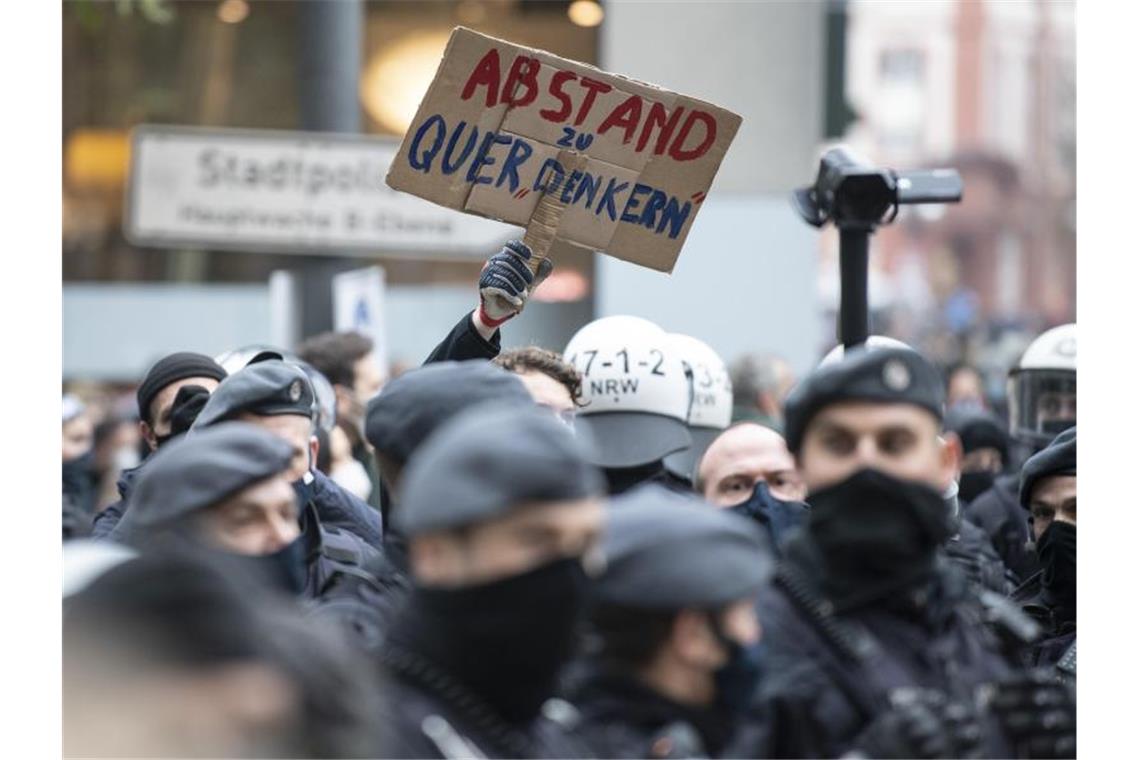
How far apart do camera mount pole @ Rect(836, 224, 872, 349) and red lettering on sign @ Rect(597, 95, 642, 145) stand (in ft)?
1.93

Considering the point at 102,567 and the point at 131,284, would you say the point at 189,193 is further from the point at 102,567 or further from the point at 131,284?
the point at 131,284

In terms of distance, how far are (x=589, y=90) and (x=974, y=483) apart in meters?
Result: 3.67

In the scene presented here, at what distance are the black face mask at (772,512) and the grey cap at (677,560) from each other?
1.69m

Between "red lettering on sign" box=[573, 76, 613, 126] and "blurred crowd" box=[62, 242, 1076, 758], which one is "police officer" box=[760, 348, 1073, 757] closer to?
"blurred crowd" box=[62, 242, 1076, 758]

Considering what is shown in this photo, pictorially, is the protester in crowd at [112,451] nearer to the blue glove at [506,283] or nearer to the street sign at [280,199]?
the street sign at [280,199]

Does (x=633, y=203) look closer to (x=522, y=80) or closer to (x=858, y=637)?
(x=522, y=80)

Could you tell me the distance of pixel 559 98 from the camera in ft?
17.4

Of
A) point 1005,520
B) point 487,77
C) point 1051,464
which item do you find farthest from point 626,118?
point 1005,520

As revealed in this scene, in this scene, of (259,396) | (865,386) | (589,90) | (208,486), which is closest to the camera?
(865,386)

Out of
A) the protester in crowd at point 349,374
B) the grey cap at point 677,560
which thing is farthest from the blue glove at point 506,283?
the protester in crowd at point 349,374

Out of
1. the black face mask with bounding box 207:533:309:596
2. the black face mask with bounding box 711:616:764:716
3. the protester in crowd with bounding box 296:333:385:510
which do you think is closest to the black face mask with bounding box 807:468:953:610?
the black face mask with bounding box 711:616:764:716
